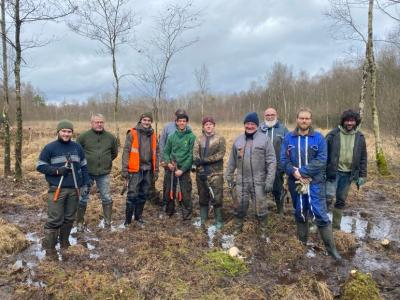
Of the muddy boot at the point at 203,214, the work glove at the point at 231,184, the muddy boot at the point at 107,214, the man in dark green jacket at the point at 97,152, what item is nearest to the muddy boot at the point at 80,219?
the man in dark green jacket at the point at 97,152

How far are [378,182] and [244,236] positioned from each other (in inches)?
256

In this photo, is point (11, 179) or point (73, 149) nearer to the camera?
point (73, 149)

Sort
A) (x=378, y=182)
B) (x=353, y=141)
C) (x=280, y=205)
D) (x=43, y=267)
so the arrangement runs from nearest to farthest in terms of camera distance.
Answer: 1. (x=43, y=267)
2. (x=353, y=141)
3. (x=280, y=205)
4. (x=378, y=182)

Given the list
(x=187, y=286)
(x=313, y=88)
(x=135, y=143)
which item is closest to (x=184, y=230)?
(x=135, y=143)

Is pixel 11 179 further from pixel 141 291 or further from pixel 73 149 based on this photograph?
pixel 141 291

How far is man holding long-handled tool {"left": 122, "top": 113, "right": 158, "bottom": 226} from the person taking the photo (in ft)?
23.2

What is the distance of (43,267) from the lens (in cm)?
521

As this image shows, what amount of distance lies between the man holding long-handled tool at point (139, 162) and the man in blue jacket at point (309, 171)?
264 cm

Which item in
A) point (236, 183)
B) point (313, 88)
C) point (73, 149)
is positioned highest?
point (313, 88)

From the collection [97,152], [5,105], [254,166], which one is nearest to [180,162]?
[97,152]

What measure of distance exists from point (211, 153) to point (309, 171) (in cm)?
192

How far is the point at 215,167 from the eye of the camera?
6.95 metres

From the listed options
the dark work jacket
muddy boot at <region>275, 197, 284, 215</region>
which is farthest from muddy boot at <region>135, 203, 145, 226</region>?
the dark work jacket

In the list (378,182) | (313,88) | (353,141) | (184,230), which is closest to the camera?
(353,141)
